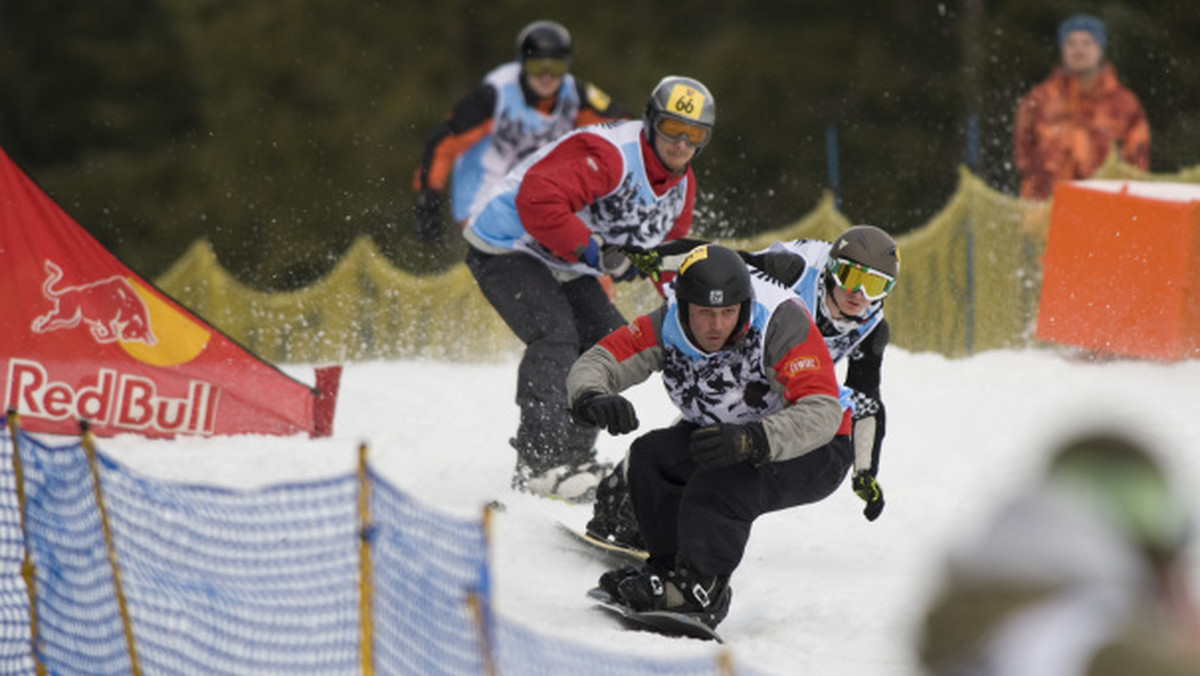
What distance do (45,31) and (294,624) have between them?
15.9 meters

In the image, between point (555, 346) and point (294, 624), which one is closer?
point (294, 624)

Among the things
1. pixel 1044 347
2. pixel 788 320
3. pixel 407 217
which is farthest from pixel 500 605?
pixel 407 217

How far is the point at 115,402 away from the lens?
7559 mm

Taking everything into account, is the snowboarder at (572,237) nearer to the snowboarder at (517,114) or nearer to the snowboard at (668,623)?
the snowboard at (668,623)

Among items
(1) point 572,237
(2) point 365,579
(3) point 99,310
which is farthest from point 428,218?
(2) point 365,579

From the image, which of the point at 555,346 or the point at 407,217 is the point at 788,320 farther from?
the point at 407,217

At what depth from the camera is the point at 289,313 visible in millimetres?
11148

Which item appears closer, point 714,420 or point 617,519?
point 714,420

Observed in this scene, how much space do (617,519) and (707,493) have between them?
3.32 feet

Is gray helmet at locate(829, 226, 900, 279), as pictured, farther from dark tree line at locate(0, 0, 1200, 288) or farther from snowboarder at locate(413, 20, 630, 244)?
dark tree line at locate(0, 0, 1200, 288)

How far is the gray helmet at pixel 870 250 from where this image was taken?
18.7 ft

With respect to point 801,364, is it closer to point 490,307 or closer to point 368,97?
point 490,307

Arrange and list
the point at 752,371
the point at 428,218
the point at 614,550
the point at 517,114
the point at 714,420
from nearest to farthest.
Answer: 1. the point at 752,371
2. the point at 714,420
3. the point at 614,550
4. the point at 428,218
5. the point at 517,114

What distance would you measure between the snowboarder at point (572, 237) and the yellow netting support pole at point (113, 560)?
8.11ft
